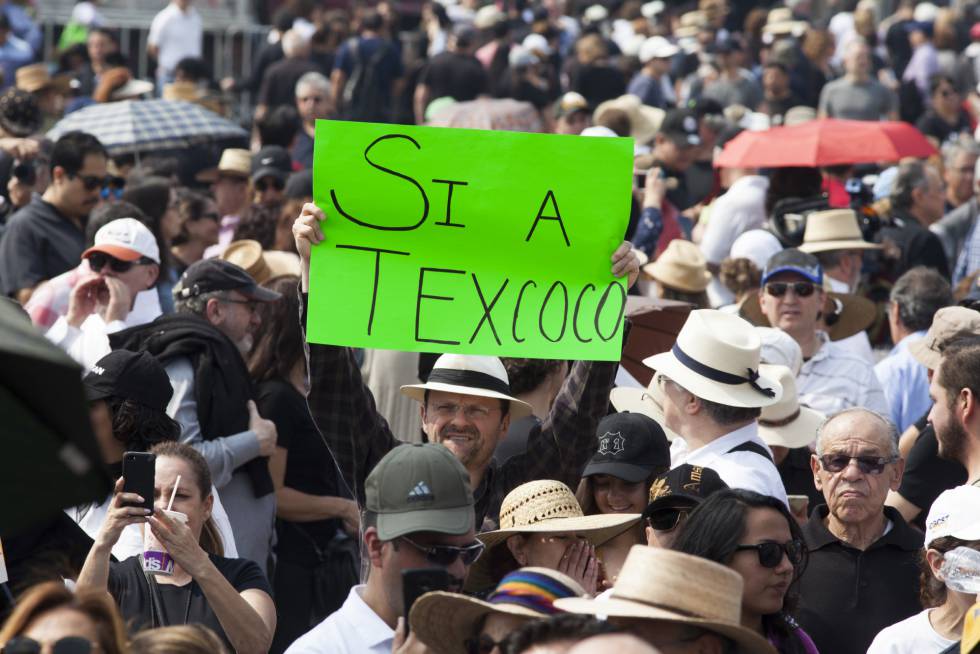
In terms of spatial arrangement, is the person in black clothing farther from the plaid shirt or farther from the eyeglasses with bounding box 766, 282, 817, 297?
the eyeglasses with bounding box 766, 282, 817, 297

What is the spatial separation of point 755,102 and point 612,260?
13.0m

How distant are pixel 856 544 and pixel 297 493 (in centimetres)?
246

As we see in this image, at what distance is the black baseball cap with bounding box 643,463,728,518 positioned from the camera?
5031mm

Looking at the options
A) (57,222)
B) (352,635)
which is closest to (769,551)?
(352,635)

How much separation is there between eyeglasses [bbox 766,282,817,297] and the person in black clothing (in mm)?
2226

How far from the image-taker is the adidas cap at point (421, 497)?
12.8 feet

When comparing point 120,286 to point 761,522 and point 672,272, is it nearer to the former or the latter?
point 672,272

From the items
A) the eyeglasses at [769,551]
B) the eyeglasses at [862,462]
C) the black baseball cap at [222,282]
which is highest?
the eyeglasses at [769,551]

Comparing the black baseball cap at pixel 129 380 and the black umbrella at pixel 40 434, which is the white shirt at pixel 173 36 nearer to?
the black baseball cap at pixel 129 380

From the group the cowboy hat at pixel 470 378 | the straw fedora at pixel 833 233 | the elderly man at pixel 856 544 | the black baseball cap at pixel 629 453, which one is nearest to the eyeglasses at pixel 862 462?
the elderly man at pixel 856 544

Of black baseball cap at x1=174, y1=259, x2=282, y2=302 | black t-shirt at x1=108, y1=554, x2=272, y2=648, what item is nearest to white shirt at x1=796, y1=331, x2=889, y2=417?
black baseball cap at x1=174, y1=259, x2=282, y2=302

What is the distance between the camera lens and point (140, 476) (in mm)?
4574

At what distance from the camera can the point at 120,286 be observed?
721cm

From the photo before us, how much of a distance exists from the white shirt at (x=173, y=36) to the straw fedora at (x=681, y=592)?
50.7 ft
